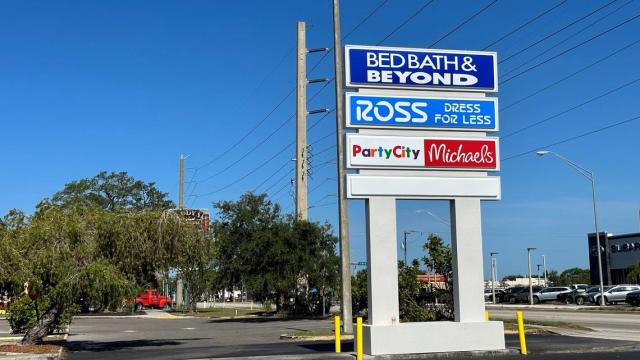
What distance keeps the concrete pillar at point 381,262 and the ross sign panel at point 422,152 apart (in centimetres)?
109

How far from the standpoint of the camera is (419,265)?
88.1 ft

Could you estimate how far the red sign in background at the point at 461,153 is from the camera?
1962cm

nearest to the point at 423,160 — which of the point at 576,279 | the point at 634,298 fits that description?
the point at 634,298

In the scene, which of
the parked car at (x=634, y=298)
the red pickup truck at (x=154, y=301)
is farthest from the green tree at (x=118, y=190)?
the parked car at (x=634, y=298)

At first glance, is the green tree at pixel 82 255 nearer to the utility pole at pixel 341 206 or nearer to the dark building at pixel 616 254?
the utility pole at pixel 341 206

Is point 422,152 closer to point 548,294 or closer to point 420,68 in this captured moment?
point 420,68

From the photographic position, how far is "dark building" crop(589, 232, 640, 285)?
73938 mm

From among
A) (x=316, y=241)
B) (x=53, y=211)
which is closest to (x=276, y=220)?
(x=316, y=241)

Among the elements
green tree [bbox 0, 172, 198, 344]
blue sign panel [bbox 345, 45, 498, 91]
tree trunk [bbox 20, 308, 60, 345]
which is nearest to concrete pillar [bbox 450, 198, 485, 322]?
blue sign panel [bbox 345, 45, 498, 91]

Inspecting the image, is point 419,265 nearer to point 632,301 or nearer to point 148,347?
point 148,347

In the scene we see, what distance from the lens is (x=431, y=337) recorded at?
18578 millimetres

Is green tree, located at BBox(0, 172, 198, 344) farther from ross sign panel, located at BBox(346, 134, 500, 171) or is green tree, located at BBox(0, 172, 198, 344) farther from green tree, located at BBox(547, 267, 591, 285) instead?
green tree, located at BBox(547, 267, 591, 285)

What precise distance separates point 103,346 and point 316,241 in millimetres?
19529

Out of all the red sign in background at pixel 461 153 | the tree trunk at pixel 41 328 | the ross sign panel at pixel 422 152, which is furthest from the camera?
the tree trunk at pixel 41 328
